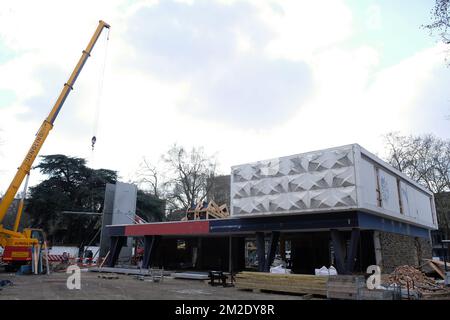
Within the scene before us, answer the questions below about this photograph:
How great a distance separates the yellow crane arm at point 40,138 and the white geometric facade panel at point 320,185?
1406cm

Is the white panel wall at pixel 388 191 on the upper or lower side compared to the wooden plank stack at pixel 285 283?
upper

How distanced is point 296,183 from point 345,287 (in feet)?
24.6

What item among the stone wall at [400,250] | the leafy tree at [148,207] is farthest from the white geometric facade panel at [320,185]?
the leafy tree at [148,207]

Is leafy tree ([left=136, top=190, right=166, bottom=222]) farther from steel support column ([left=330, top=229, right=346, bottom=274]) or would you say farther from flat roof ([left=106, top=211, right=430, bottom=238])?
steel support column ([left=330, top=229, right=346, bottom=274])

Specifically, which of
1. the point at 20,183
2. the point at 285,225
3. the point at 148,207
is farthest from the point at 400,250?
the point at 148,207

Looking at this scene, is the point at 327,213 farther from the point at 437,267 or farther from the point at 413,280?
the point at 437,267

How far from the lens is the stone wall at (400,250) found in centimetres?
2325

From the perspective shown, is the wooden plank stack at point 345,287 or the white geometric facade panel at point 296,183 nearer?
the wooden plank stack at point 345,287

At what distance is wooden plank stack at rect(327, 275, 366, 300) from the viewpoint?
47.0 feet

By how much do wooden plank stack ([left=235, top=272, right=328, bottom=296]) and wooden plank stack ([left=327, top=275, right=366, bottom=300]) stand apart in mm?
453

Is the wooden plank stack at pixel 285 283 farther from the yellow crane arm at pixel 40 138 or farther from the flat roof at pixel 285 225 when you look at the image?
the yellow crane arm at pixel 40 138

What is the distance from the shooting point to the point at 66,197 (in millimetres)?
51188
